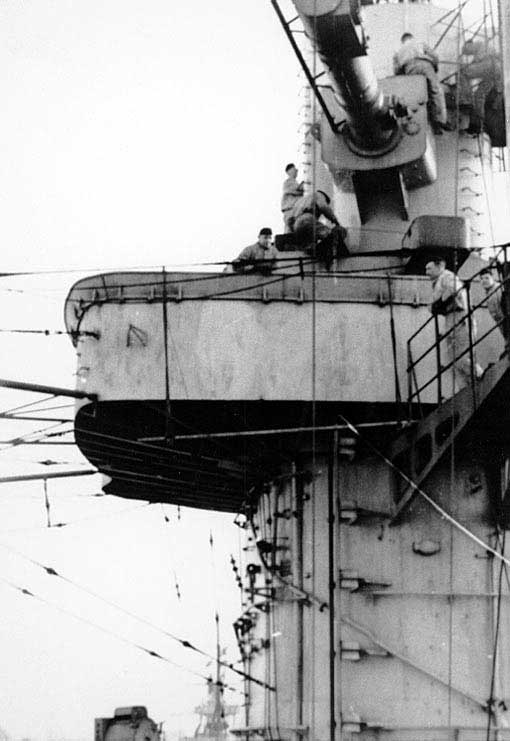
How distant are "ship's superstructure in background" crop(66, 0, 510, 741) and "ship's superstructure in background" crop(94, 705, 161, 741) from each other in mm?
1323

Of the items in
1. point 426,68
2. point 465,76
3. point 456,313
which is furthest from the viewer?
point 465,76

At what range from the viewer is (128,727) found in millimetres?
13070

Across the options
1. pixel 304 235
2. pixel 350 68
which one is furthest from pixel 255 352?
pixel 350 68

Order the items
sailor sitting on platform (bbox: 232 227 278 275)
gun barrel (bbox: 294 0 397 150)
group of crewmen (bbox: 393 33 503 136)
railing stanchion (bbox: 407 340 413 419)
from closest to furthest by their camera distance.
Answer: gun barrel (bbox: 294 0 397 150), railing stanchion (bbox: 407 340 413 419), sailor sitting on platform (bbox: 232 227 278 275), group of crewmen (bbox: 393 33 503 136)

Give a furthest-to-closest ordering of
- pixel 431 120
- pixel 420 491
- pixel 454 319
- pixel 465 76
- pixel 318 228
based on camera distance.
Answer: pixel 465 76 < pixel 431 120 < pixel 318 228 < pixel 420 491 < pixel 454 319

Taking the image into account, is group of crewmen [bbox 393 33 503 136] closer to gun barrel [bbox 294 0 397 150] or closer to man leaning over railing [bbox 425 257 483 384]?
gun barrel [bbox 294 0 397 150]

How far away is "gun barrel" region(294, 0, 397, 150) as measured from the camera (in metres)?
10.4

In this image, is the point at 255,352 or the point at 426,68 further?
the point at 426,68

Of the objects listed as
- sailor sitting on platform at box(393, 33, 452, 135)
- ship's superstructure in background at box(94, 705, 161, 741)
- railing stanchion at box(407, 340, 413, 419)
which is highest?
sailor sitting on platform at box(393, 33, 452, 135)

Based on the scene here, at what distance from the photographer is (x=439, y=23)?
1552cm

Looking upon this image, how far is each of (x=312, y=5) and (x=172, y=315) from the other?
3.33 metres

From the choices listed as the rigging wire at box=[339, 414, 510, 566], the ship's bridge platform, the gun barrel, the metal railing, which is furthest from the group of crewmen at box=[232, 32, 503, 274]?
the rigging wire at box=[339, 414, 510, 566]

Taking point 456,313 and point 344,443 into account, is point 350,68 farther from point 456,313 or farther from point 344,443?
point 344,443

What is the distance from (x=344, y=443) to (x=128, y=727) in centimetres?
465
